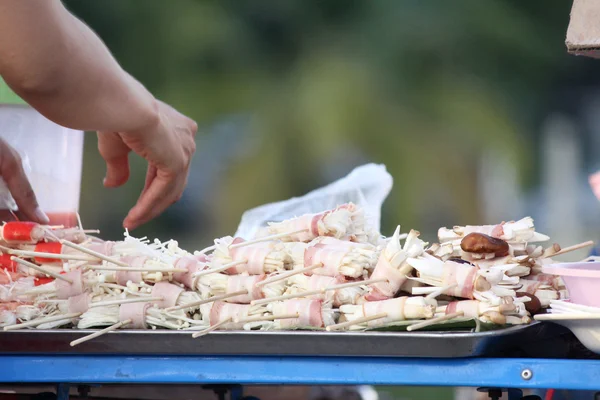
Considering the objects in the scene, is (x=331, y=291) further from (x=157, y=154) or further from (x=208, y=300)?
(x=157, y=154)

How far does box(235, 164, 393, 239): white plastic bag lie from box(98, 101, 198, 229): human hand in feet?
1.23

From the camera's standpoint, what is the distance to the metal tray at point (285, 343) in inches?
58.4

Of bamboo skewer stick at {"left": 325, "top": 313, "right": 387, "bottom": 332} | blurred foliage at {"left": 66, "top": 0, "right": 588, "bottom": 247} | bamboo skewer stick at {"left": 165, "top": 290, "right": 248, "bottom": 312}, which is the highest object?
blurred foliage at {"left": 66, "top": 0, "right": 588, "bottom": 247}

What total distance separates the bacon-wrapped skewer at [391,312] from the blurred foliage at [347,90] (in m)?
5.42

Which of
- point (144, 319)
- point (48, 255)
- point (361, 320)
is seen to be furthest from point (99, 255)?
point (361, 320)

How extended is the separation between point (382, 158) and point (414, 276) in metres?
5.56

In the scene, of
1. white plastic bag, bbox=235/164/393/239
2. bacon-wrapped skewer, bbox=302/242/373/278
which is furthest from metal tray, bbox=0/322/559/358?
white plastic bag, bbox=235/164/393/239

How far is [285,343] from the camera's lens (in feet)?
5.12

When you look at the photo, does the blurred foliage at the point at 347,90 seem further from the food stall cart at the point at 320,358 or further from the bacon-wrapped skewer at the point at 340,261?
the food stall cart at the point at 320,358

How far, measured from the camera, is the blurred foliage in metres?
7.29

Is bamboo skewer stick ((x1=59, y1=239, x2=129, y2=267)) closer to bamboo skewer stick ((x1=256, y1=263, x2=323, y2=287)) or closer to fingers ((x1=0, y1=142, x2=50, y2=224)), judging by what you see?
bamboo skewer stick ((x1=256, y1=263, x2=323, y2=287))

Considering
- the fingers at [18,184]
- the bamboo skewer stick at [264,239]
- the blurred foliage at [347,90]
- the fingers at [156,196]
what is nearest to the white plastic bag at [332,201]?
the fingers at [156,196]

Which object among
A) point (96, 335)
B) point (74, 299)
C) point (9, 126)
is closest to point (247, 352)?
point (96, 335)

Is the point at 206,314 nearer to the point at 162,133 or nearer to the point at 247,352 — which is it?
the point at 247,352
